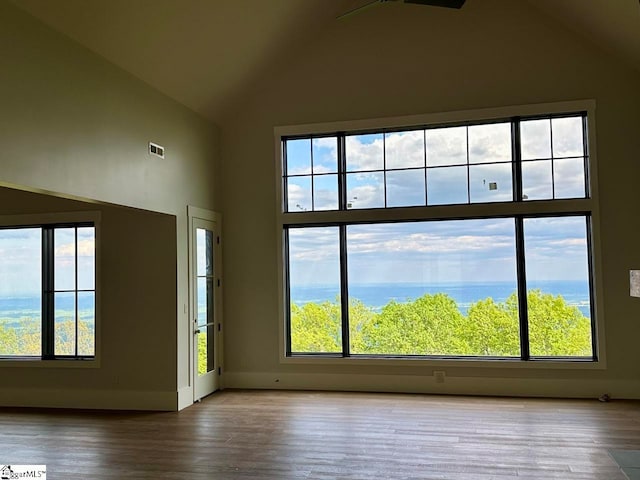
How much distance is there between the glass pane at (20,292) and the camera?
24.3ft

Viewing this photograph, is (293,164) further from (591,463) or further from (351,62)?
(591,463)

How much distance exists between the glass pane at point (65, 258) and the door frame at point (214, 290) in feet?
4.98

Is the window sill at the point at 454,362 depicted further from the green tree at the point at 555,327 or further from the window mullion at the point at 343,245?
the window mullion at the point at 343,245

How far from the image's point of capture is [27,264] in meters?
7.50

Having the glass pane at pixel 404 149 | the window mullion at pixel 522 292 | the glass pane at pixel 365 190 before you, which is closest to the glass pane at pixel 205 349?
the glass pane at pixel 365 190

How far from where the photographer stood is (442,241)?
739cm

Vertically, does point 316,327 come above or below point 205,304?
below

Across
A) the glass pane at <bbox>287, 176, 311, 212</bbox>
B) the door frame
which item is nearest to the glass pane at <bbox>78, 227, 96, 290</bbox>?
the door frame

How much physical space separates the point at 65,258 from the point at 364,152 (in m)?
4.00

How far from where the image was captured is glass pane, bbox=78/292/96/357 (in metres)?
7.09

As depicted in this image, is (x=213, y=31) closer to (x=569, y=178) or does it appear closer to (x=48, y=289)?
(x=48, y=289)

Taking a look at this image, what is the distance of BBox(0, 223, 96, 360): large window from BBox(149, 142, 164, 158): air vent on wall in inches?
58.3

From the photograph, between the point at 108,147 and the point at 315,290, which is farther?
the point at 315,290

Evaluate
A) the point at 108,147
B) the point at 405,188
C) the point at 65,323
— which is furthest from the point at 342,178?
the point at 65,323
